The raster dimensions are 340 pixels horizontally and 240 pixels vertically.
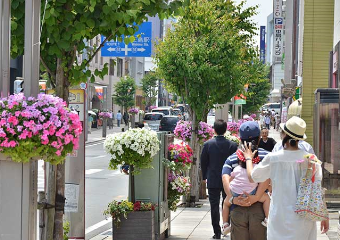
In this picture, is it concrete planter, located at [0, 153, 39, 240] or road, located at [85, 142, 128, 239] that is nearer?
concrete planter, located at [0, 153, 39, 240]

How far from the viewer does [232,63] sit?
18.4m

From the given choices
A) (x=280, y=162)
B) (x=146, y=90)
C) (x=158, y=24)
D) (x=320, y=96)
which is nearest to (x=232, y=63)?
(x=320, y=96)

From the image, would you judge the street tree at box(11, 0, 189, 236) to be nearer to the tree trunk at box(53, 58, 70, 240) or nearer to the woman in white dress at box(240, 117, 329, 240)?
the tree trunk at box(53, 58, 70, 240)

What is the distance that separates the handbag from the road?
6817 millimetres

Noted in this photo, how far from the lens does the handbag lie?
616cm

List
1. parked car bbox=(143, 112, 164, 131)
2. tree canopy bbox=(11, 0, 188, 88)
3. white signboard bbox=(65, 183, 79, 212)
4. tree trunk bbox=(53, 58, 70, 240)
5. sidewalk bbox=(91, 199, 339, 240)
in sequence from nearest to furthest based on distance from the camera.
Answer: tree canopy bbox=(11, 0, 188, 88), tree trunk bbox=(53, 58, 70, 240), white signboard bbox=(65, 183, 79, 212), sidewalk bbox=(91, 199, 339, 240), parked car bbox=(143, 112, 164, 131)

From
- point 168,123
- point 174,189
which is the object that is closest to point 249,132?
point 174,189

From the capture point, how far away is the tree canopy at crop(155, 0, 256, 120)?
58.6 ft

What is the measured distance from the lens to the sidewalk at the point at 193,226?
12.0m

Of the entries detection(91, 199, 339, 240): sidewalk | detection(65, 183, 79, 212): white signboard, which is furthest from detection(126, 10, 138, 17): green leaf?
detection(91, 199, 339, 240): sidewalk

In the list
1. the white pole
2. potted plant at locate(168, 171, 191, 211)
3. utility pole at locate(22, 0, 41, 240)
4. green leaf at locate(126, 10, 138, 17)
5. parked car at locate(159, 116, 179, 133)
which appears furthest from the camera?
parked car at locate(159, 116, 179, 133)

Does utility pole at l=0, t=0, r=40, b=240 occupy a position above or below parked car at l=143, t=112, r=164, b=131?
above

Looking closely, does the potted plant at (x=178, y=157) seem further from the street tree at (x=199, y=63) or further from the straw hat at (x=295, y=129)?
the straw hat at (x=295, y=129)

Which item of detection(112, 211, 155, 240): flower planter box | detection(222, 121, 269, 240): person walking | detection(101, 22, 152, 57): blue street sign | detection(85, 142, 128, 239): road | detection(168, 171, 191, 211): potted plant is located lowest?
detection(85, 142, 128, 239): road
